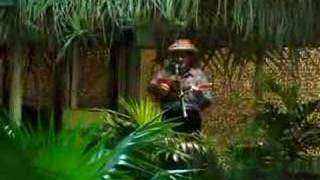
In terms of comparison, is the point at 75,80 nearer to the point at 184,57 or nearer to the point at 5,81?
the point at 5,81

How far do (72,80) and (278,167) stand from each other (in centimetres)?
406

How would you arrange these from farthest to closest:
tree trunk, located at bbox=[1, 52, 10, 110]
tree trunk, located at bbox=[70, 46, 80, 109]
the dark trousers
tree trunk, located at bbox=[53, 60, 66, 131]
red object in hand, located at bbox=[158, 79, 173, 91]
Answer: tree trunk, located at bbox=[70, 46, 80, 109] → tree trunk, located at bbox=[53, 60, 66, 131] → tree trunk, located at bbox=[1, 52, 10, 110] → red object in hand, located at bbox=[158, 79, 173, 91] → the dark trousers

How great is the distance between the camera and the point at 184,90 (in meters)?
7.37

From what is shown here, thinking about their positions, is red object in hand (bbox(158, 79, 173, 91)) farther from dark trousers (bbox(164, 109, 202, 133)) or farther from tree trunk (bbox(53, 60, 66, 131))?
tree trunk (bbox(53, 60, 66, 131))

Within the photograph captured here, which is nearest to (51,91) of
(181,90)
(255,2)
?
(181,90)

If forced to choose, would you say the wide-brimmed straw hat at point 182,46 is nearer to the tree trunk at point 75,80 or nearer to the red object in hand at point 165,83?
the red object in hand at point 165,83

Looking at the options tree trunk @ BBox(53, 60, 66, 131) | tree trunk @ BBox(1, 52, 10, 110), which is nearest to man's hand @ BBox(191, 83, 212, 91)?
tree trunk @ BBox(1, 52, 10, 110)

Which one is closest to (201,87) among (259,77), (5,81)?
(259,77)

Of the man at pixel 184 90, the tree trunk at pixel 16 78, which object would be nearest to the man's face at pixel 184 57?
the man at pixel 184 90

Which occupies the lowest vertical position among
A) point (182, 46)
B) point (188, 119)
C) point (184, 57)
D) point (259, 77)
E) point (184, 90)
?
point (188, 119)

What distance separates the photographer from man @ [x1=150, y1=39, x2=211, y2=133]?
289 inches

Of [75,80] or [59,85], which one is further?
[75,80]

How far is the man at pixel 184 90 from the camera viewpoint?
7.33m

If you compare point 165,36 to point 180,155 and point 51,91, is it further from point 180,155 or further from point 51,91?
point 51,91
